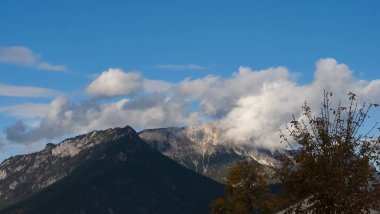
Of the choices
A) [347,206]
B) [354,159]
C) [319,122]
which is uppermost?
[319,122]

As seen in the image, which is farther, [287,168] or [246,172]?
[246,172]

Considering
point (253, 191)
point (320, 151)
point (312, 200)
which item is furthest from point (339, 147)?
point (253, 191)

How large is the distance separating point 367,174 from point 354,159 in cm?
103

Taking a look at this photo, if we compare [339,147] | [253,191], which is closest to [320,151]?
[339,147]

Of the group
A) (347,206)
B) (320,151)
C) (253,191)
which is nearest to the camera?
(347,206)

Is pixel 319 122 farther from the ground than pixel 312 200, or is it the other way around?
pixel 319 122

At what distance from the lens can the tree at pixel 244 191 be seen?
291 feet

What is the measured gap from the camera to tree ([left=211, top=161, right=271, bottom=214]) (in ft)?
291

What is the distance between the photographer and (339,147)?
3073 cm

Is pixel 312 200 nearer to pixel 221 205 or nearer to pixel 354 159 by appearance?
pixel 354 159

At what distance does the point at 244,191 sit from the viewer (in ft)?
291

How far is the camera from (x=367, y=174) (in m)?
30.6

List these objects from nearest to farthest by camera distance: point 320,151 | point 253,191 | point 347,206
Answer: point 347,206 → point 320,151 → point 253,191

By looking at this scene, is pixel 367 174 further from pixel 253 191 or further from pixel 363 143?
pixel 253 191
